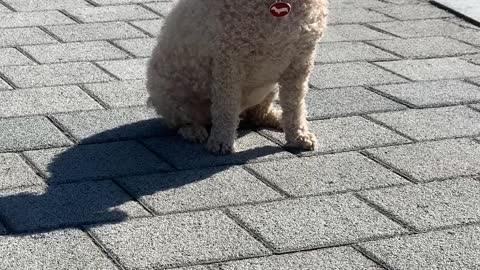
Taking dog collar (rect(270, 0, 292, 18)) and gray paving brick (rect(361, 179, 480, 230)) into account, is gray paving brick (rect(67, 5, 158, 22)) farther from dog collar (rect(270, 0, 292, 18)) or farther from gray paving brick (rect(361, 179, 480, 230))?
gray paving brick (rect(361, 179, 480, 230))

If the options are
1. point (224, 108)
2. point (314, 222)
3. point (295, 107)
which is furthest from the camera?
point (295, 107)

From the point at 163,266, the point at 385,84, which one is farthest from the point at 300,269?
the point at 385,84

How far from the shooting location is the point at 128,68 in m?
6.76

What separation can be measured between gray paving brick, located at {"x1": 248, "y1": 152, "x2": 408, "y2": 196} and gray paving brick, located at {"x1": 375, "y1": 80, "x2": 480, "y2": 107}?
3.59 feet

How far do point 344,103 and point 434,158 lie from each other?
98 centimetres

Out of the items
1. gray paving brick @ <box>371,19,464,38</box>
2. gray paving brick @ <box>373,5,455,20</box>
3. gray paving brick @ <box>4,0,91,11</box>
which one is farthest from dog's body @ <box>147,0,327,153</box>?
gray paving brick @ <box>373,5,455,20</box>

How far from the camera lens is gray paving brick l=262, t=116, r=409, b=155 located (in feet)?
18.2

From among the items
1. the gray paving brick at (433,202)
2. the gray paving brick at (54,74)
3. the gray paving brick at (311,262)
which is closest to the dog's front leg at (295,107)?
the gray paving brick at (433,202)

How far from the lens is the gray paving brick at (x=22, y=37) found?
721 centimetres

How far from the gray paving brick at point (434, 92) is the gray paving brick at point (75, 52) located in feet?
6.22

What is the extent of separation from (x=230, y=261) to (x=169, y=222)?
47 centimetres

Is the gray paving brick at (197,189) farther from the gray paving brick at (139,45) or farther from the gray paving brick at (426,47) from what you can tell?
the gray paving brick at (426,47)

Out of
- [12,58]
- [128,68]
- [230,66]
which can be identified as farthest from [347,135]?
[12,58]

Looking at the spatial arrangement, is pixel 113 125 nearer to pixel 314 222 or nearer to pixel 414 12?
pixel 314 222
